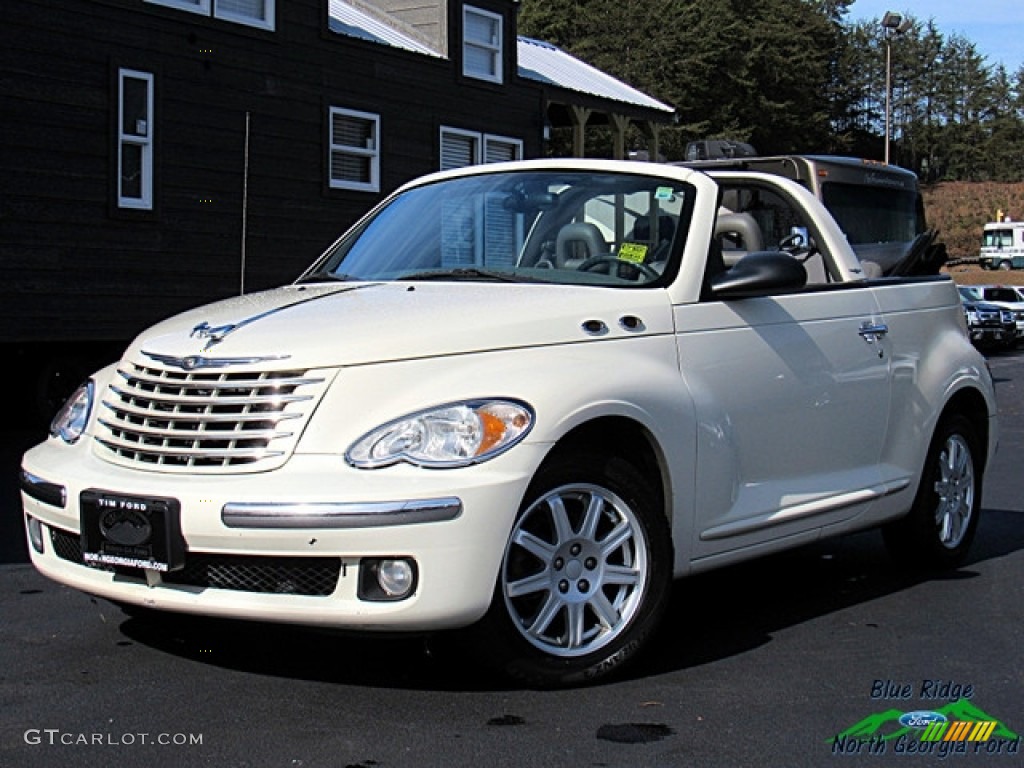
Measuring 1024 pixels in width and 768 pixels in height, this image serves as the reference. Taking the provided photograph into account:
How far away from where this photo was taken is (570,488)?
4.48m

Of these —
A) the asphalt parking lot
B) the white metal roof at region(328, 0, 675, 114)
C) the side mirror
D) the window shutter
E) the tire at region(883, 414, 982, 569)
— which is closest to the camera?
the asphalt parking lot

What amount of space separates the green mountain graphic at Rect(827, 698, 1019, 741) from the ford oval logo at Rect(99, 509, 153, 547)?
2116 millimetres

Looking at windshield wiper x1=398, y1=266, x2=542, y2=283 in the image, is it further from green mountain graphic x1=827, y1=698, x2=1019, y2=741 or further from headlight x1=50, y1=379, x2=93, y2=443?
green mountain graphic x1=827, y1=698, x2=1019, y2=741

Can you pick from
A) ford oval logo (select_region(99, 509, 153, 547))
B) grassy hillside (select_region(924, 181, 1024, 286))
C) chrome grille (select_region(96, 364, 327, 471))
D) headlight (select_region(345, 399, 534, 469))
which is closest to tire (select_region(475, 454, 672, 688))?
headlight (select_region(345, 399, 534, 469))

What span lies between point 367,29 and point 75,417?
17.0m

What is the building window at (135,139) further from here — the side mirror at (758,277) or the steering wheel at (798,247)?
the side mirror at (758,277)

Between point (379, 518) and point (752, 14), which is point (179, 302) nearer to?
point (379, 518)

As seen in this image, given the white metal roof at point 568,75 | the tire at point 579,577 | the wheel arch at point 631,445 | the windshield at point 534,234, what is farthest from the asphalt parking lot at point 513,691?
the white metal roof at point 568,75

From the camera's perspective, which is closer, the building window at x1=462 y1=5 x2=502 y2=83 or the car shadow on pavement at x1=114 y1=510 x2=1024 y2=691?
the car shadow on pavement at x1=114 y1=510 x2=1024 y2=691

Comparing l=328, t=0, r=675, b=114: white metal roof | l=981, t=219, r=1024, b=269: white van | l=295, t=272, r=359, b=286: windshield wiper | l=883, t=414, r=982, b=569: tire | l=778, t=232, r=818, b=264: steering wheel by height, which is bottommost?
l=883, t=414, r=982, b=569: tire

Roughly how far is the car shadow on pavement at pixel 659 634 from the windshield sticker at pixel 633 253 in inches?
54.9

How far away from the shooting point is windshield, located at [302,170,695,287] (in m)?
5.30

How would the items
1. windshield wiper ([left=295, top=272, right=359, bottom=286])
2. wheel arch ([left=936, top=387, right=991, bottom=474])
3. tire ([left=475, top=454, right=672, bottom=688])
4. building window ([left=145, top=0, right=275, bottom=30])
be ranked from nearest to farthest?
tire ([left=475, top=454, right=672, bottom=688]), windshield wiper ([left=295, top=272, right=359, bottom=286]), wheel arch ([left=936, top=387, right=991, bottom=474]), building window ([left=145, top=0, right=275, bottom=30])

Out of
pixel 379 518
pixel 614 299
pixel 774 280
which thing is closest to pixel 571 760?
pixel 379 518
